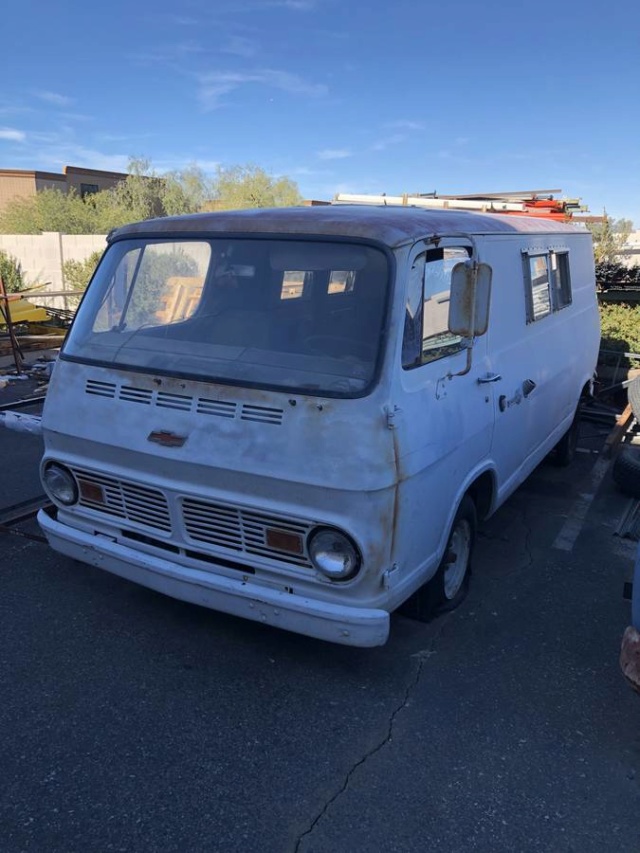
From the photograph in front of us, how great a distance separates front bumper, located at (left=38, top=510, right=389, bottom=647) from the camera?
2873 mm

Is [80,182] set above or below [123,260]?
above

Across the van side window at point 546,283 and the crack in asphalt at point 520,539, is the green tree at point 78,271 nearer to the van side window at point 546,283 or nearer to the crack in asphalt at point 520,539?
the van side window at point 546,283

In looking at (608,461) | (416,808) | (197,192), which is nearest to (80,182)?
(197,192)

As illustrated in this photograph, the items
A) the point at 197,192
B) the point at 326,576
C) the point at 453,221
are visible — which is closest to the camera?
the point at 326,576

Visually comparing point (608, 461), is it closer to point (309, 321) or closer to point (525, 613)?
point (525, 613)

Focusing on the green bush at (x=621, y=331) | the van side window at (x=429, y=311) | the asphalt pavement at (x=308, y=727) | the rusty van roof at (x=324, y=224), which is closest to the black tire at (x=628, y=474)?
the asphalt pavement at (x=308, y=727)

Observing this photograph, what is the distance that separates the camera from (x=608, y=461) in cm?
676

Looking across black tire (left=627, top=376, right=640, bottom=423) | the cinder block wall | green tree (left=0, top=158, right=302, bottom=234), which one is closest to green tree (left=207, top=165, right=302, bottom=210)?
green tree (left=0, top=158, right=302, bottom=234)

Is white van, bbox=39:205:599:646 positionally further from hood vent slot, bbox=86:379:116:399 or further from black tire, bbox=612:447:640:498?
black tire, bbox=612:447:640:498

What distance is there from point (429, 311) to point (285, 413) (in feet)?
3.03

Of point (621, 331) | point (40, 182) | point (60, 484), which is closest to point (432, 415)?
point (60, 484)

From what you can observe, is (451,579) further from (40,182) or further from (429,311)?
(40,182)

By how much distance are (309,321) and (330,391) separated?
0.48 meters

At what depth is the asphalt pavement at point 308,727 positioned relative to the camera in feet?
8.02
